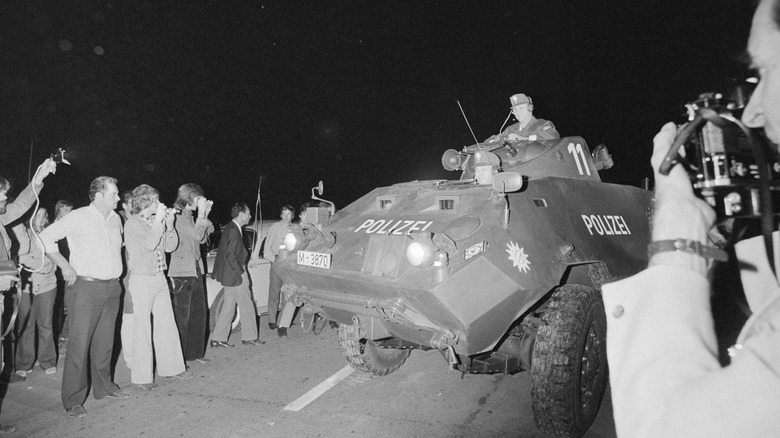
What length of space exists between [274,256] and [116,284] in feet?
10.1

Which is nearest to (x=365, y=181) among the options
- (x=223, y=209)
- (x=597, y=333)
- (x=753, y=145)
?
(x=223, y=209)

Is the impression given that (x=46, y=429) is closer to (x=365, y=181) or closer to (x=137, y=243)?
(x=137, y=243)

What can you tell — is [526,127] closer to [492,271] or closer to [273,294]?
[492,271]

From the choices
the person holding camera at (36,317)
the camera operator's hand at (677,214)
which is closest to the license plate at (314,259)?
the camera operator's hand at (677,214)

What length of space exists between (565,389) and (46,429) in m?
4.50

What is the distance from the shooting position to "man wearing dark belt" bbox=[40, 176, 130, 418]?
4734 millimetres

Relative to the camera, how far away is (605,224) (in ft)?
16.3

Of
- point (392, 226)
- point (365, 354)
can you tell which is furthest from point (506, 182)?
point (365, 354)

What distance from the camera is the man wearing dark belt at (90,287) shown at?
4.73 metres

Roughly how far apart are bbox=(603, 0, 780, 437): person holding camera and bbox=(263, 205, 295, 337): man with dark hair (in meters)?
6.88

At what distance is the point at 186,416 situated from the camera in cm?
461

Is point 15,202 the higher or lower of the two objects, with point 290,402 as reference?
higher

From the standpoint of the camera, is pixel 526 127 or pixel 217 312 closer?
pixel 526 127

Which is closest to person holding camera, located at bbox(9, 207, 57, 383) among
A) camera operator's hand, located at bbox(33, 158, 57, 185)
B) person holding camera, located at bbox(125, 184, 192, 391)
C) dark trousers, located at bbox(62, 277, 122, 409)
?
dark trousers, located at bbox(62, 277, 122, 409)
